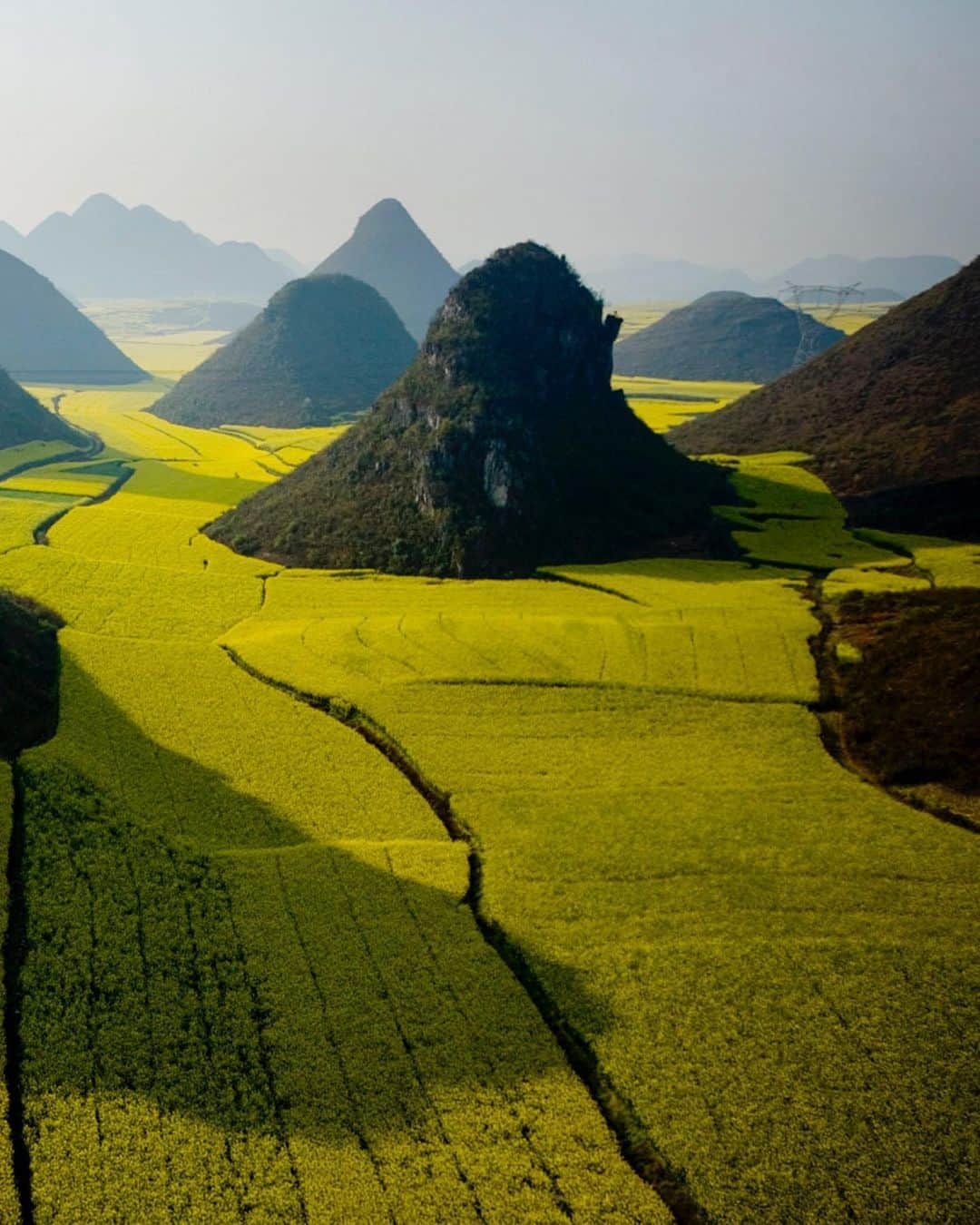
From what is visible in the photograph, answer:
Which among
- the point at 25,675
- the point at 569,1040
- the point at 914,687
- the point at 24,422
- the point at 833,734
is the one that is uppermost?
the point at 24,422

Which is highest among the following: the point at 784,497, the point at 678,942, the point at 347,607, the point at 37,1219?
the point at 784,497

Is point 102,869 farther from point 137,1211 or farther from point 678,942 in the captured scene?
point 678,942

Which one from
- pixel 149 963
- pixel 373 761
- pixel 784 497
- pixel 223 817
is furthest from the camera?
pixel 784 497

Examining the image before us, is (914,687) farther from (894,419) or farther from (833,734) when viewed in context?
(894,419)

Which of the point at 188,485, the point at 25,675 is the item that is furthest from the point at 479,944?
the point at 188,485

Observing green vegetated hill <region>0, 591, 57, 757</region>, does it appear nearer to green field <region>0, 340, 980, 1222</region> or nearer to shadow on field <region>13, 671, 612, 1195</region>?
green field <region>0, 340, 980, 1222</region>

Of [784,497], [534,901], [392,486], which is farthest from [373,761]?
[784,497]

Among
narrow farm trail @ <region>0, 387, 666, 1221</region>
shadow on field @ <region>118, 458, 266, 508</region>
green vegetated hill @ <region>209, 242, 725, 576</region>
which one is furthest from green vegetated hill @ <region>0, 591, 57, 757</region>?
shadow on field @ <region>118, 458, 266, 508</region>
